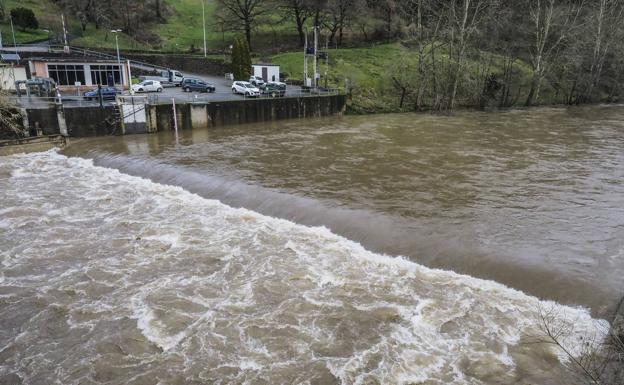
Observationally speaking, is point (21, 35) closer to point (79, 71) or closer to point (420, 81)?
point (79, 71)

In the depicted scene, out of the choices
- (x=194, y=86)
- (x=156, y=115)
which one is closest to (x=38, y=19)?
(x=194, y=86)

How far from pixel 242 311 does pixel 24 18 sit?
2551 inches

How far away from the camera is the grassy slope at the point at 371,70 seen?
48406 millimetres

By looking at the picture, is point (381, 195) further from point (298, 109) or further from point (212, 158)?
point (298, 109)

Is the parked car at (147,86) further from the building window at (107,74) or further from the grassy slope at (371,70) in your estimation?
the grassy slope at (371,70)

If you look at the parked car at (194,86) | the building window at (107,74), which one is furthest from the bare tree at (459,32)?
the building window at (107,74)

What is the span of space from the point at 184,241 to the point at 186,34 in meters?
62.7

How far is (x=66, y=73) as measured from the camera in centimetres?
4047

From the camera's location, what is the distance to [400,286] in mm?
12609

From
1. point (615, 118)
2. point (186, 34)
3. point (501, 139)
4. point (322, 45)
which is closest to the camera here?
point (501, 139)

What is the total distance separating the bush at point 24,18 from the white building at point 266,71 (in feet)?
109

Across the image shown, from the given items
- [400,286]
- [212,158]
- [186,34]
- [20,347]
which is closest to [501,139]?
[212,158]

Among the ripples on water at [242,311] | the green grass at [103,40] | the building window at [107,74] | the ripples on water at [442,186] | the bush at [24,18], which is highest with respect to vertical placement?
the bush at [24,18]

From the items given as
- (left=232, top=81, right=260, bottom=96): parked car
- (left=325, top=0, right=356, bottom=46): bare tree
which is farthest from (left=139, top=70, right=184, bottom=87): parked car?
(left=325, top=0, right=356, bottom=46): bare tree
